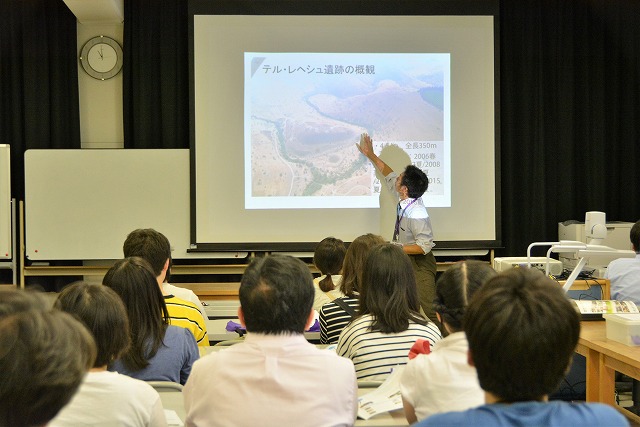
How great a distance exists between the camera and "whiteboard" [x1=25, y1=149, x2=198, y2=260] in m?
6.13

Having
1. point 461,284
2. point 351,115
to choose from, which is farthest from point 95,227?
point 461,284

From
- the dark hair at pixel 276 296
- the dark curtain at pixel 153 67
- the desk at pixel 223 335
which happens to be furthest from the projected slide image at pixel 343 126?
the dark hair at pixel 276 296

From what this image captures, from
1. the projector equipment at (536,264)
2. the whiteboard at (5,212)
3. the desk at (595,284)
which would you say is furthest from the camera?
the whiteboard at (5,212)

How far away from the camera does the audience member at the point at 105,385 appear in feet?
5.31

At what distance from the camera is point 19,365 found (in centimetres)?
96

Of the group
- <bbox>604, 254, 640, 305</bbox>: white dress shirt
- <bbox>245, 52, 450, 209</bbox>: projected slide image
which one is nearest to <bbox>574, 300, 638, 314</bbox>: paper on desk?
<bbox>604, 254, 640, 305</bbox>: white dress shirt

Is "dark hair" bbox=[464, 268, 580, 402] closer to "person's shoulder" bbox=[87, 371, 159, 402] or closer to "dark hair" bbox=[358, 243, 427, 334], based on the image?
"person's shoulder" bbox=[87, 371, 159, 402]

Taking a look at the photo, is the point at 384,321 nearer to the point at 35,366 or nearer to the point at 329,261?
the point at 329,261

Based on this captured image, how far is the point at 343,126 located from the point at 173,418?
4.56m

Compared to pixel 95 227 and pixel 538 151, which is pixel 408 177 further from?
pixel 95 227

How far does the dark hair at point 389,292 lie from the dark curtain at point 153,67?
4.00m

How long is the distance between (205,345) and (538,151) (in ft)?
14.4

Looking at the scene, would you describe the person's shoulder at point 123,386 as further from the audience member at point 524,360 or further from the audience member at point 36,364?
the audience member at point 524,360

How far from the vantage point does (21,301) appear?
3.43 feet
